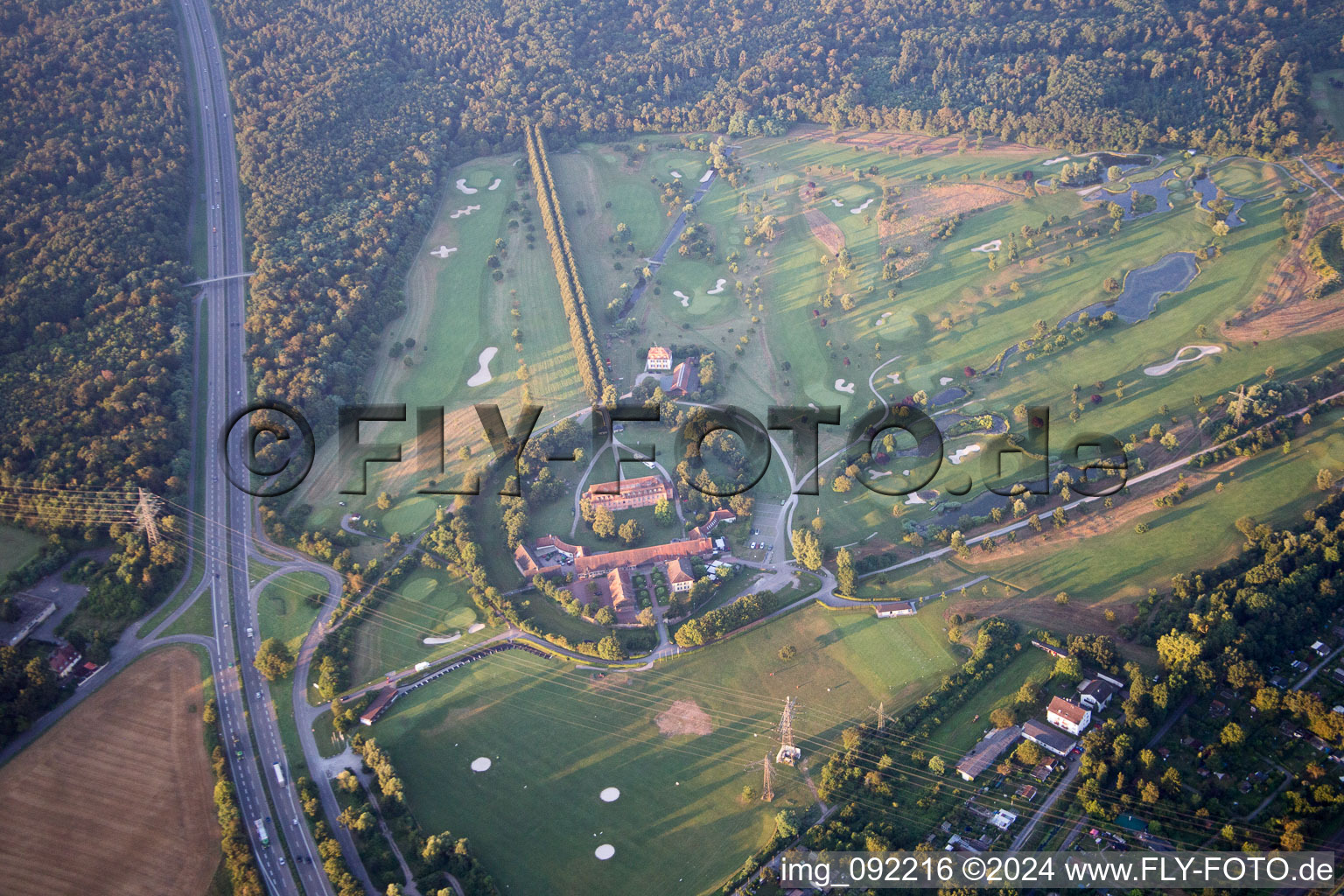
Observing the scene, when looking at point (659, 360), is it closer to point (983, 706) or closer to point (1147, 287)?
point (983, 706)

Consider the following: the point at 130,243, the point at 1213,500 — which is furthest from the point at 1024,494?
the point at 130,243

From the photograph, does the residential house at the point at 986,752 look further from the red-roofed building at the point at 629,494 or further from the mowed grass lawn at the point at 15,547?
the mowed grass lawn at the point at 15,547

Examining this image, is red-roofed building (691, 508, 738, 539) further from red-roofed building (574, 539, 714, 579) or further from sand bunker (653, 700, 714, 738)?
sand bunker (653, 700, 714, 738)

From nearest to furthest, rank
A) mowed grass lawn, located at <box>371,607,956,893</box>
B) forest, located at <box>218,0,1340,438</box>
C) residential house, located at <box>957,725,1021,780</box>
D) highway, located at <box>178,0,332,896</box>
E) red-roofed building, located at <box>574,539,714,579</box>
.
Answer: mowed grass lawn, located at <box>371,607,956,893</box> → highway, located at <box>178,0,332,896</box> → residential house, located at <box>957,725,1021,780</box> → red-roofed building, located at <box>574,539,714,579</box> → forest, located at <box>218,0,1340,438</box>

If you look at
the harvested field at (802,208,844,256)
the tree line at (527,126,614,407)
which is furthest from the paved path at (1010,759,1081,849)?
the harvested field at (802,208,844,256)

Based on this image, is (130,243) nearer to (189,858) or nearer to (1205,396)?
(189,858)
